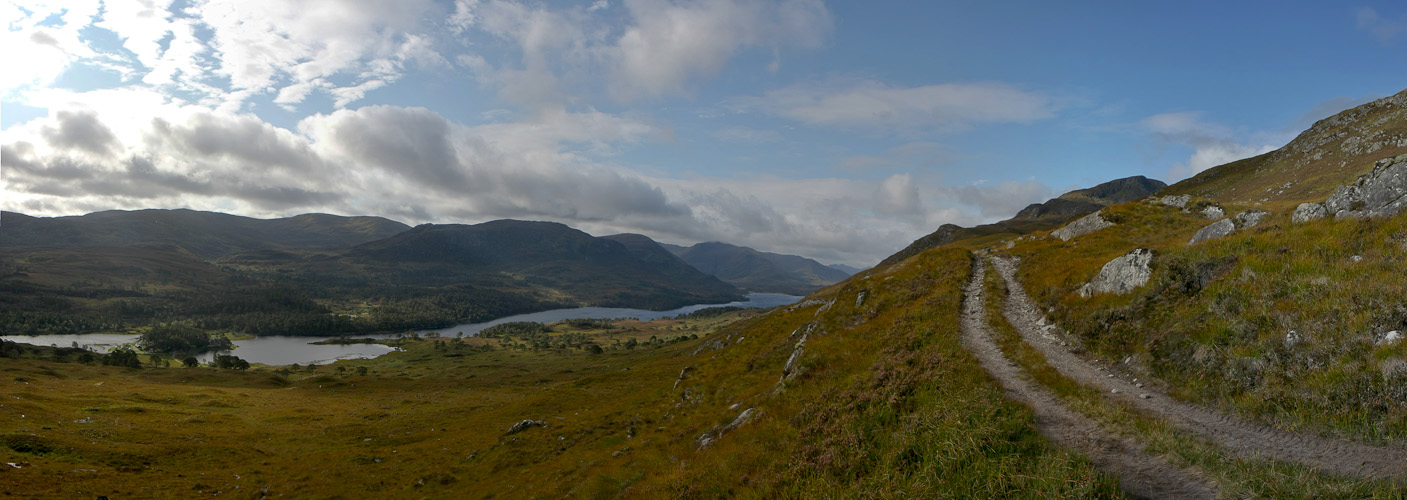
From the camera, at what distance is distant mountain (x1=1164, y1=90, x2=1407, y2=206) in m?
92.7

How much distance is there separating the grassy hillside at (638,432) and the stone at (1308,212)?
18.7 m

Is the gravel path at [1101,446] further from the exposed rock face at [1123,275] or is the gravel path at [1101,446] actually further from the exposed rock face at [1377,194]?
the exposed rock face at [1377,194]

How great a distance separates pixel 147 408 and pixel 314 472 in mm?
50926

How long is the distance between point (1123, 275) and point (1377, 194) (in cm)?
1152

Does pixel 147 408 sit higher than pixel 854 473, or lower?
lower

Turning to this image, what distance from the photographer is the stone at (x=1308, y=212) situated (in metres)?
27.6

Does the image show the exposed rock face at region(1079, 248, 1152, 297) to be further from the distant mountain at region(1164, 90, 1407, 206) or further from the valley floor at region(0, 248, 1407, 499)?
the distant mountain at region(1164, 90, 1407, 206)

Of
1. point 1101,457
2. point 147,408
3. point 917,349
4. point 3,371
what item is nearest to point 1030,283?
point 917,349

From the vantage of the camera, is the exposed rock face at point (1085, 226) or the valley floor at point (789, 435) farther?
the exposed rock face at point (1085, 226)

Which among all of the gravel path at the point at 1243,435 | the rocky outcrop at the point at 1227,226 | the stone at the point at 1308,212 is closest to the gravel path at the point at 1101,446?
the gravel path at the point at 1243,435

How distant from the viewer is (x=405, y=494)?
39.6m

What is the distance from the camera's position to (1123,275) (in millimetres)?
26578

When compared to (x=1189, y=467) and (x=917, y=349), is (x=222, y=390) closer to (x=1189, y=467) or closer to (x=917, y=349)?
(x=917, y=349)

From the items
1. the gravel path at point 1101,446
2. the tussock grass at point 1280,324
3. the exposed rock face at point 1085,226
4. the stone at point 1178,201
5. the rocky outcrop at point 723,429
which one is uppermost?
the stone at point 1178,201
